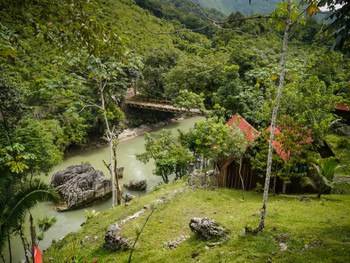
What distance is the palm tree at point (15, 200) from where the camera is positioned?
576 centimetres

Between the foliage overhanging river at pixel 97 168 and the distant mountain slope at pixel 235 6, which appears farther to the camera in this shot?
the distant mountain slope at pixel 235 6

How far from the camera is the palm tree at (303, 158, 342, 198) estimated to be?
408 inches

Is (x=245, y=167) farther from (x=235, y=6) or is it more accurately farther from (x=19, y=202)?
(x=235, y=6)

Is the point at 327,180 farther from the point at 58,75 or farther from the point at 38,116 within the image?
the point at 58,75

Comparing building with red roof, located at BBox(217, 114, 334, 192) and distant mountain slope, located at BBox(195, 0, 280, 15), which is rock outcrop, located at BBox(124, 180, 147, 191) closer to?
building with red roof, located at BBox(217, 114, 334, 192)

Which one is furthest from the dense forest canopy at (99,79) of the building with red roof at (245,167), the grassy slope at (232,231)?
the grassy slope at (232,231)

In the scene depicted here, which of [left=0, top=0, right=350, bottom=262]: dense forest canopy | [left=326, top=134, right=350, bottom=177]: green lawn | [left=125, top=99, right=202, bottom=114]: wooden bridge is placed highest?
[left=0, top=0, right=350, bottom=262]: dense forest canopy

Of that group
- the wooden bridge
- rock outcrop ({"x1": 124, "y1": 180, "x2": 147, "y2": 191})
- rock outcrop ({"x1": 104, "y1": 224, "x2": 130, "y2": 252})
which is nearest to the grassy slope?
rock outcrop ({"x1": 104, "y1": 224, "x2": 130, "y2": 252})

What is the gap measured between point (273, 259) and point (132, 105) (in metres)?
26.3

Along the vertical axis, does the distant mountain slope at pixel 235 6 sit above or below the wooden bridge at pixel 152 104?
above

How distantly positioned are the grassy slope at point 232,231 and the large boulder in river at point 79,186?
3170 millimetres

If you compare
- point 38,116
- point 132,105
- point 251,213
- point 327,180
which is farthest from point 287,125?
point 132,105

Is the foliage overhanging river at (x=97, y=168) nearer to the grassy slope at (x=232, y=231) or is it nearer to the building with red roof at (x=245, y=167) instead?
the grassy slope at (x=232, y=231)

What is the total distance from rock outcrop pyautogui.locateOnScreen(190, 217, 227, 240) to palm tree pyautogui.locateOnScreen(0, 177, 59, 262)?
3.86 metres
